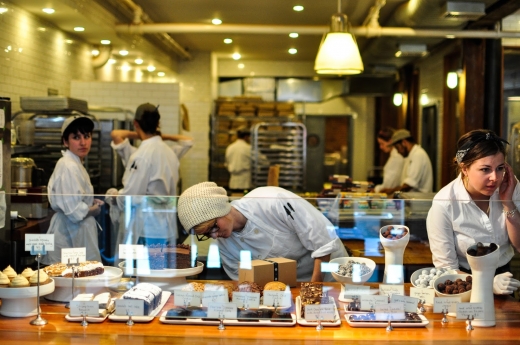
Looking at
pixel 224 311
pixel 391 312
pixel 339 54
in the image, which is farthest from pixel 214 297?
pixel 339 54

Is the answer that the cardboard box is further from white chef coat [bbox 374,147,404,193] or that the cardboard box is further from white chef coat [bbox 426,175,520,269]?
white chef coat [bbox 374,147,404,193]

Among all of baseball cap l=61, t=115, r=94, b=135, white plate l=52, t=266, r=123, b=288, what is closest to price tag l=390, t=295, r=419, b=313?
white plate l=52, t=266, r=123, b=288

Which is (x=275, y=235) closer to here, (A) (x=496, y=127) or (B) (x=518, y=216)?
(B) (x=518, y=216)

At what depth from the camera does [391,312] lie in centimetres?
269

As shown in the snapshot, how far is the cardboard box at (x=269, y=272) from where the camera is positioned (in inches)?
118

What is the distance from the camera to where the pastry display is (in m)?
2.94

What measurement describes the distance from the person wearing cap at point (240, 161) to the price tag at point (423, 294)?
28.2ft

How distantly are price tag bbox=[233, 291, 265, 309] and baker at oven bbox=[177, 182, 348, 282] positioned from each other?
44 cm

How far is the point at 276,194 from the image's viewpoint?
3.40 meters

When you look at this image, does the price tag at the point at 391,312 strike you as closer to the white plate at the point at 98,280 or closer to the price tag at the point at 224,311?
the price tag at the point at 224,311

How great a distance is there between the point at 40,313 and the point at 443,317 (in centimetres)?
163

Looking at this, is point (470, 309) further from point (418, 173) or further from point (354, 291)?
point (418, 173)

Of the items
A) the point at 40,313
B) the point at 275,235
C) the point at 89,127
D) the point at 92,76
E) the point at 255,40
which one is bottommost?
the point at 40,313

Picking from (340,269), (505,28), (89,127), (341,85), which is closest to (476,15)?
(505,28)
